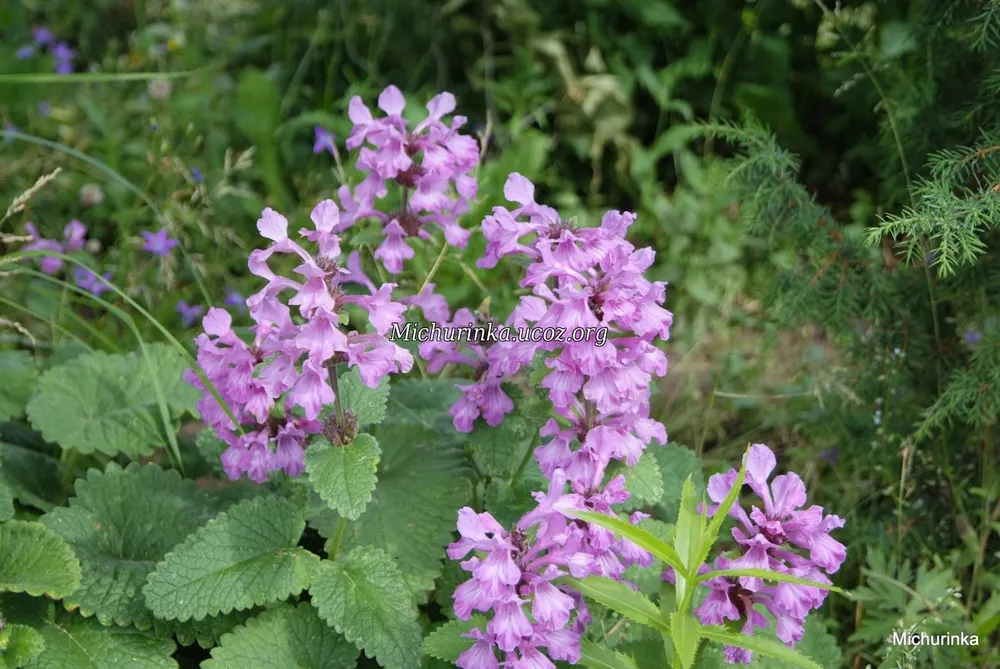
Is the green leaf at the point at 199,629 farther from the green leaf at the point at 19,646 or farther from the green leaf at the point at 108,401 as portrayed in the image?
the green leaf at the point at 108,401

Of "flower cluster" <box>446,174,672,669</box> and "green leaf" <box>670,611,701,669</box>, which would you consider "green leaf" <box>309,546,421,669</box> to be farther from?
"green leaf" <box>670,611,701,669</box>

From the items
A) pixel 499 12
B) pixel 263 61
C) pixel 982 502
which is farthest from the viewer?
pixel 263 61

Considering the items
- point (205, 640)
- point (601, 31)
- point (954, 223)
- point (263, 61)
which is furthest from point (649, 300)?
point (263, 61)

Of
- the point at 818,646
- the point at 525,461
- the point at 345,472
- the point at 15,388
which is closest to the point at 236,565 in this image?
the point at 345,472

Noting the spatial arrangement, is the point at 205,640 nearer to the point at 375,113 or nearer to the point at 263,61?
the point at 375,113

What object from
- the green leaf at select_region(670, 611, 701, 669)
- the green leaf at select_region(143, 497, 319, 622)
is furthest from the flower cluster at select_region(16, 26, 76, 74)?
the green leaf at select_region(670, 611, 701, 669)

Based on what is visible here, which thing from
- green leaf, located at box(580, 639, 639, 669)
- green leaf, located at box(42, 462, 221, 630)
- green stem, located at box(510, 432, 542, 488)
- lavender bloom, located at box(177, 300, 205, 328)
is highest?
green stem, located at box(510, 432, 542, 488)

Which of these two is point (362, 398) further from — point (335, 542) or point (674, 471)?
point (674, 471)
